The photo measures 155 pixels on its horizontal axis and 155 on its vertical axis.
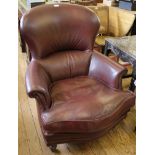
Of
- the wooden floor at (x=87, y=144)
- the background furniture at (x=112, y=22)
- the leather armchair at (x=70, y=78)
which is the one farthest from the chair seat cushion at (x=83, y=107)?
the background furniture at (x=112, y=22)

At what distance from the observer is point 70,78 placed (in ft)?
6.41

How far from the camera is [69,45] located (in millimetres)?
1981

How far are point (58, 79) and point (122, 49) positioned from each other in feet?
2.25

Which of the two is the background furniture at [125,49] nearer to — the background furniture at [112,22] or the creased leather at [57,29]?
the creased leather at [57,29]

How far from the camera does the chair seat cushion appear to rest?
57.0 inches

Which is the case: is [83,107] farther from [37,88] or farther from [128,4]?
Answer: [128,4]

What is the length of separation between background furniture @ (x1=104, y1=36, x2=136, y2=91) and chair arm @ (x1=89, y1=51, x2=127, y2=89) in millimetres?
207

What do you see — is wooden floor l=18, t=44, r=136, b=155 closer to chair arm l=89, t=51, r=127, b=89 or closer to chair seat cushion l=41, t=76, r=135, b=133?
chair seat cushion l=41, t=76, r=135, b=133

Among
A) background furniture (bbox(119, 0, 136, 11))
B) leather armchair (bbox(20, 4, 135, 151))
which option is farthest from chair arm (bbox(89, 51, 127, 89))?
background furniture (bbox(119, 0, 136, 11))

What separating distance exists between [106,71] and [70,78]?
349 mm

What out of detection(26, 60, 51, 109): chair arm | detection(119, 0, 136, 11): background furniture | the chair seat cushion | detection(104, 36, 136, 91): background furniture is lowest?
the chair seat cushion

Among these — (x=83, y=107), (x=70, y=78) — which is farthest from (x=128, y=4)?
(x=83, y=107)
